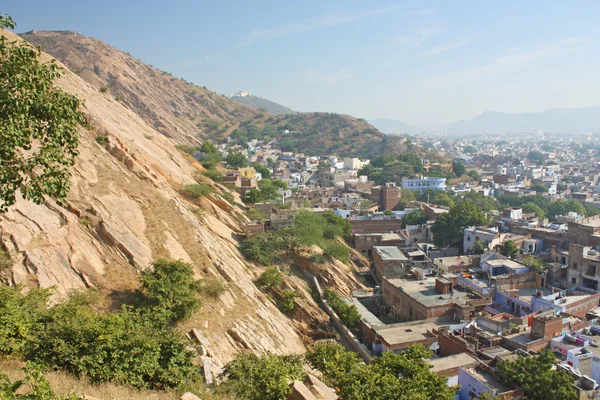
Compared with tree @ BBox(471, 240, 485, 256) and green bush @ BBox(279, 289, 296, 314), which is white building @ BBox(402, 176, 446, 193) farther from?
green bush @ BBox(279, 289, 296, 314)

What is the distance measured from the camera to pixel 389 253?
3108 cm

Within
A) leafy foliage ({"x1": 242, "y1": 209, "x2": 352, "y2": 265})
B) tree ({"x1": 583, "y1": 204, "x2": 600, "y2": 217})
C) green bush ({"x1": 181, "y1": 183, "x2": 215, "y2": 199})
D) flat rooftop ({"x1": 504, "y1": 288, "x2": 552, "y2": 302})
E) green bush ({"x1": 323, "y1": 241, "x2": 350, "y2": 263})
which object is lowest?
tree ({"x1": 583, "y1": 204, "x2": 600, "y2": 217})

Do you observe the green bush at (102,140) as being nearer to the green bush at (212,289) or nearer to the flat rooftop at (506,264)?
the green bush at (212,289)

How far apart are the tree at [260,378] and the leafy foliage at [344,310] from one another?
11.4 m

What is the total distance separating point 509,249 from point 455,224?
17.8 ft

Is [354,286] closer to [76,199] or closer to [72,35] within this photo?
[76,199]

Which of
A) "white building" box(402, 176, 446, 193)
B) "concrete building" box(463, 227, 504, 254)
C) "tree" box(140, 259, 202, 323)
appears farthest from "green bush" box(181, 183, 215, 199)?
"white building" box(402, 176, 446, 193)

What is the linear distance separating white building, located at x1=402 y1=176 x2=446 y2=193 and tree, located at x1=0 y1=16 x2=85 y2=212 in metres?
56.6

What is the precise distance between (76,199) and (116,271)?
147 inches

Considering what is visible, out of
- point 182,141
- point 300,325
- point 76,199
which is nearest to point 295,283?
point 300,325

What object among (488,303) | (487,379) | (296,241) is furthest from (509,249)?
(487,379)

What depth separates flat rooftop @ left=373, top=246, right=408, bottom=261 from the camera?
2977 cm

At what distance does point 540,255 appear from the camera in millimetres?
33156

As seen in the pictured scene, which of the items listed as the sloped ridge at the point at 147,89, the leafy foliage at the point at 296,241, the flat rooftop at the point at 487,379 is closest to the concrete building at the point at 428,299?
the leafy foliage at the point at 296,241
